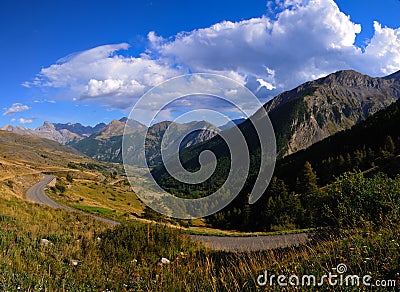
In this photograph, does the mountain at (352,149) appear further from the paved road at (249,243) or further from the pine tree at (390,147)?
the paved road at (249,243)

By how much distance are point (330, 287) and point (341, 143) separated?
155223 mm

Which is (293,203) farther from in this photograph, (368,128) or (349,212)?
(368,128)

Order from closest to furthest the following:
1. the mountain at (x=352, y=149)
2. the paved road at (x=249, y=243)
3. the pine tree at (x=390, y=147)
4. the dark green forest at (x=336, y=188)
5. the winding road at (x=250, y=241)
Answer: the dark green forest at (x=336, y=188), the winding road at (x=250, y=241), the paved road at (x=249, y=243), the pine tree at (x=390, y=147), the mountain at (x=352, y=149)

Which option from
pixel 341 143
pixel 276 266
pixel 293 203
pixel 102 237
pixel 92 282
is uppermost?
pixel 341 143

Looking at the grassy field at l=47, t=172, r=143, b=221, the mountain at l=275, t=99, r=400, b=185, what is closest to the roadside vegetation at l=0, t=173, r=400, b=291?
the grassy field at l=47, t=172, r=143, b=221

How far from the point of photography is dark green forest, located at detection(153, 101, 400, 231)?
11133mm

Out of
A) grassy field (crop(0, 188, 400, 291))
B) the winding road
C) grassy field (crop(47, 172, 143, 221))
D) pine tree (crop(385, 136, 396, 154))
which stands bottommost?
grassy field (crop(47, 172, 143, 221))

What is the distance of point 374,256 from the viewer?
4836 millimetres

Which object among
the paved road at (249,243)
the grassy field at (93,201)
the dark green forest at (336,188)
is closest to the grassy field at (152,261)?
the dark green forest at (336,188)

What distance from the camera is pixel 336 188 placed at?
12.6 meters

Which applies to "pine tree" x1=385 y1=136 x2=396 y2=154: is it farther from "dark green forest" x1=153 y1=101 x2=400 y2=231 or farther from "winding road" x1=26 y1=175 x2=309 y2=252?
"winding road" x1=26 y1=175 x2=309 y2=252

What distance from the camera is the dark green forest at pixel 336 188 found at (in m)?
11.1

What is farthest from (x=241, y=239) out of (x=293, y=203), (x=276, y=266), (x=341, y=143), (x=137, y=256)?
(x=341, y=143)

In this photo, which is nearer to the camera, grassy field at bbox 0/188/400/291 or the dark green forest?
grassy field at bbox 0/188/400/291
